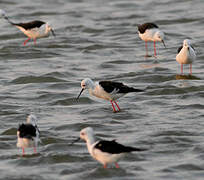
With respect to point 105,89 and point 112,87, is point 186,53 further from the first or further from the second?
point 105,89

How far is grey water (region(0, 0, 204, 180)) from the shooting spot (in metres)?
11.0

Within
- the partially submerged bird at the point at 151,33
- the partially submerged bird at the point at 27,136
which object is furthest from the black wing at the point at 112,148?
the partially submerged bird at the point at 151,33

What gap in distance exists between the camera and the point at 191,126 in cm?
1312

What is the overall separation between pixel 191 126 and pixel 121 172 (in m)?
3.10

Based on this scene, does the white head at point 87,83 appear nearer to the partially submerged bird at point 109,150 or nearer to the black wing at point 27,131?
the black wing at point 27,131

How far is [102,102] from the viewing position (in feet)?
52.0

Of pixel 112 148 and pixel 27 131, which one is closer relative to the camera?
pixel 112 148

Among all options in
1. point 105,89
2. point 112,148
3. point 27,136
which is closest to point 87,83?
point 105,89

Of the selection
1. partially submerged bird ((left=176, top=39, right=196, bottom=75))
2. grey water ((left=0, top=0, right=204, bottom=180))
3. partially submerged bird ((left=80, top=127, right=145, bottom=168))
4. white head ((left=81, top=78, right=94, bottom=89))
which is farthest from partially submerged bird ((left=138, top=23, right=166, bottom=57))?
partially submerged bird ((left=80, top=127, right=145, bottom=168))

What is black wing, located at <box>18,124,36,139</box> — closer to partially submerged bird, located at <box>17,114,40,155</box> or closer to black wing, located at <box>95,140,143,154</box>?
partially submerged bird, located at <box>17,114,40,155</box>

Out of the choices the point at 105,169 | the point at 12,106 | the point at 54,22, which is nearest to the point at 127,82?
the point at 12,106

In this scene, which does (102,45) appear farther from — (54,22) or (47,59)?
(54,22)

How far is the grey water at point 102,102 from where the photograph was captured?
11023mm

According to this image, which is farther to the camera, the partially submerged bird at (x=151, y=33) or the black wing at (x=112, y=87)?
the partially submerged bird at (x=151, y=33)
